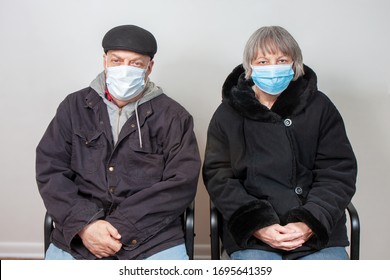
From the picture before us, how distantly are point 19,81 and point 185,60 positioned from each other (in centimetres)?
91

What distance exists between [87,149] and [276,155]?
2.59ft

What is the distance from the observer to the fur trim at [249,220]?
63.8 inches

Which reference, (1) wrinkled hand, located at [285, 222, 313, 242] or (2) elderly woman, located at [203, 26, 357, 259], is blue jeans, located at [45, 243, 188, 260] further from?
(1) wrinkled hand, located at [285, 222, 313, 242]

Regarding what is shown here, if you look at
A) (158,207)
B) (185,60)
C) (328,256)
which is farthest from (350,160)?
(185,60)

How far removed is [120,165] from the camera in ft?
5.77

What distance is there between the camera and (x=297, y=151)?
1747 mm

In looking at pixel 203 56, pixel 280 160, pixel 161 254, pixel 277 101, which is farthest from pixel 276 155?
pixel 203 56

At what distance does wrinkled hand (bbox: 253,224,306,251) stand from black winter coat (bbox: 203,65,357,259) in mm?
50

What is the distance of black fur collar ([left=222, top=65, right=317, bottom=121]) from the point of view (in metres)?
1.74

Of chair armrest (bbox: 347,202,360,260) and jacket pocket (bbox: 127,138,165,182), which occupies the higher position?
jacket pocket (bbox: 127,138,165,182)

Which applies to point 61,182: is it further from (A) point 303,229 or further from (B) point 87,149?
(A) point 303,229

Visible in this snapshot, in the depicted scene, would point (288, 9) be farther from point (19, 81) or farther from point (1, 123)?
point (1, 123)

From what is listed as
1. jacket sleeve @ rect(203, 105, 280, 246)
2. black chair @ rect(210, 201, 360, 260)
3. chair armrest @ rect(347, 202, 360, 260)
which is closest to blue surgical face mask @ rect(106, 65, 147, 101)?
jacket sleeve @ rect(203, 105, 280, 246)

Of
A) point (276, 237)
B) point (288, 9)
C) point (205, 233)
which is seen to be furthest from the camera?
point (205, 233)
